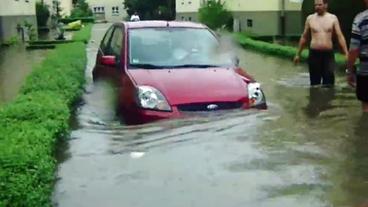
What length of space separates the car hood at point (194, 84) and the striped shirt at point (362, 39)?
138 cm

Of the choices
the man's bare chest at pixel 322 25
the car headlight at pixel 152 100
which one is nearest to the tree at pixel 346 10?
the man's bare chest at pixel 322 25

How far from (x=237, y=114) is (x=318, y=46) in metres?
3.71

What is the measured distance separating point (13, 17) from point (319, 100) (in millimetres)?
27259

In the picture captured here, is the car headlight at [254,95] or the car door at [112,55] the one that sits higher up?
the car door at [112,55]

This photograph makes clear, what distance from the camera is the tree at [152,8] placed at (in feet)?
209

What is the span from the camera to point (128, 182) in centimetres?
559

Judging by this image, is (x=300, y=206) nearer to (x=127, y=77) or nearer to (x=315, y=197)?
(x=315, y=197)

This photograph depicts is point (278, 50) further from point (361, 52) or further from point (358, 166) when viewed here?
point (358, 166)

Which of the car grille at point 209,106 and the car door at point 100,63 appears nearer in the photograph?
the car grille at point 209,106

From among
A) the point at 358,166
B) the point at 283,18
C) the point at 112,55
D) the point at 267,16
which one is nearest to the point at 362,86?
the point at 358,166

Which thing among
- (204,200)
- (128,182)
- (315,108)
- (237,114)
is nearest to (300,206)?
(204,200)

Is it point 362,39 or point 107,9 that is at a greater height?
point 362,39

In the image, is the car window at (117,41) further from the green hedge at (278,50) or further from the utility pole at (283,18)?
the utility pole at (283,18)

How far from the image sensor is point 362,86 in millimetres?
7672
